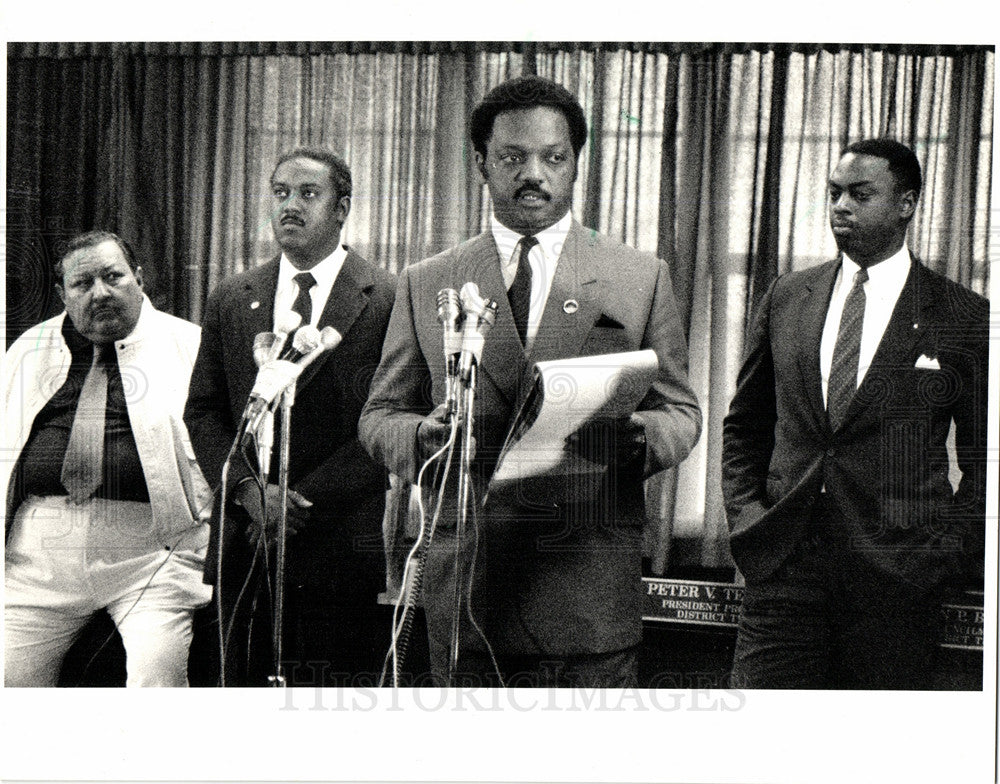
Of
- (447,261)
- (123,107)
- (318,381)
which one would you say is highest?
(123,107)

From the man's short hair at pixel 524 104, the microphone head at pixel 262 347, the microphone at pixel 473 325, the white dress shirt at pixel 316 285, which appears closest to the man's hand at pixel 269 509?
the microphone head at pixel 262 347

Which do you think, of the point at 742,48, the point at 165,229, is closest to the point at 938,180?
the point at 742,48

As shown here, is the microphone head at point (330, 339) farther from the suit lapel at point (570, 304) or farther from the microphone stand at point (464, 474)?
the suit lapel at point (570, 304)

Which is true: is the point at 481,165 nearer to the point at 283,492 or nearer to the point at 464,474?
the point at 464,474


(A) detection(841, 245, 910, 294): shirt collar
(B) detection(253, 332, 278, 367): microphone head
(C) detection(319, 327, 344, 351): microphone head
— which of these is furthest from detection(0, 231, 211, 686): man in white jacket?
A: (A) detection(841, 245, 910, 294): shirt collar

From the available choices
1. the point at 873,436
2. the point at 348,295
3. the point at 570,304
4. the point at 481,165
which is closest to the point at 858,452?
the point at 873,436

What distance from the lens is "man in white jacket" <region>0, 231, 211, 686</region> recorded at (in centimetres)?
319

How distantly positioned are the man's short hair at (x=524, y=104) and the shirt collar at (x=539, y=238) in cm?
24

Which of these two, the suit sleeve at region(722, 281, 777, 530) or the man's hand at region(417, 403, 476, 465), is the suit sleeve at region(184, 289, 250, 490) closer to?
the man's hand at region(417, 403, 476, 465)

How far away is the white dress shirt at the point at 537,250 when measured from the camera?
3203 millimetres

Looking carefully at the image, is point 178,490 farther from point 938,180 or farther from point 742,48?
point 938,180

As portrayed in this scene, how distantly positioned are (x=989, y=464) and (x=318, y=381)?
232cm

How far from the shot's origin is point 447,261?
321 cm

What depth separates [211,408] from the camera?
3188 mm
